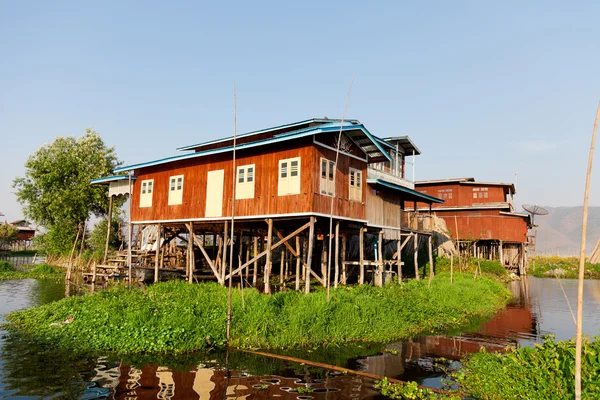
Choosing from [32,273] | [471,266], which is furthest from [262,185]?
[32,273]

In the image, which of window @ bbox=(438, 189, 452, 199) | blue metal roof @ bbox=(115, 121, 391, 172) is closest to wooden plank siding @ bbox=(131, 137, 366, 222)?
blue metal roof @ bbox=(115, 121, 391, 172)

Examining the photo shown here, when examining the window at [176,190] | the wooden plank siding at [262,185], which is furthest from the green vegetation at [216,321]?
the window at [176,190]

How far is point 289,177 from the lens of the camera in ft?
57.7

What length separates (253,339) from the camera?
11906mm

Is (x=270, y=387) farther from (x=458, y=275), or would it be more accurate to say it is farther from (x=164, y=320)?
(x=458, y=275)

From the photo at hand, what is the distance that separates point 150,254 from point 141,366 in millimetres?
21522

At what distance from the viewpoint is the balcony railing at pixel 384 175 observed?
82.5 feet

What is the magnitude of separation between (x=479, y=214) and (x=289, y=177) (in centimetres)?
3065

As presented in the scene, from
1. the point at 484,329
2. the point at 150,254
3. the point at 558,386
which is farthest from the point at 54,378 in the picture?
the point at 150,254

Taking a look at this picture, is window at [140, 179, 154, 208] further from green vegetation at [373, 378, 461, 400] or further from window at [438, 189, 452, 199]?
window at [438, 189, 452, 199]

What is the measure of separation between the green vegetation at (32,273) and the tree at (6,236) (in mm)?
24897

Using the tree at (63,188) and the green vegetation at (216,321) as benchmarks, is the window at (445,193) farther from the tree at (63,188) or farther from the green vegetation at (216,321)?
the tree at (63,188)

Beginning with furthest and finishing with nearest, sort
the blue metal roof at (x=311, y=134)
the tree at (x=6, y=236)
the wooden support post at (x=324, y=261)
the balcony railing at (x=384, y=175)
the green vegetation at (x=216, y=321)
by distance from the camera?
1. the tree at (x=6, y=236)
2. the balcony railing at (x=384, y=175)
3. the wooden support post at (x=324, y=261)
4. the blue metal roof at (x=311, y=134)
5. the green vegetation at (x=216, y=321)

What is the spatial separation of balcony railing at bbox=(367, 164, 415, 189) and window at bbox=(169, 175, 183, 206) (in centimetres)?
1065
